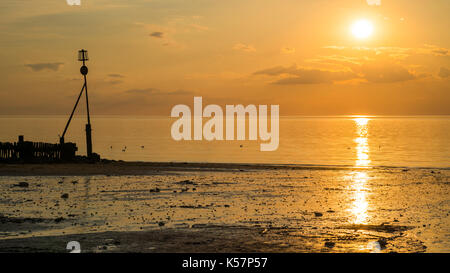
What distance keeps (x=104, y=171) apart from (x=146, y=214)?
1621 centimetres

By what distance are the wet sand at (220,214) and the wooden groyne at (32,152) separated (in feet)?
22.2

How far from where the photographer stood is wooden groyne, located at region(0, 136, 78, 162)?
36188 mm

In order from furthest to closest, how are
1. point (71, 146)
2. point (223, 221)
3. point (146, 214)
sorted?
point (71, 146), point (146, 214), point (223, 221)

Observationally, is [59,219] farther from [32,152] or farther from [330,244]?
[32,152]

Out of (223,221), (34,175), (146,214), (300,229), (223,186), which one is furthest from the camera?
(34,175)

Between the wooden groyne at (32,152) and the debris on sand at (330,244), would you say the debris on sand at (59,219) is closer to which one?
the debris on sand at (330,244)

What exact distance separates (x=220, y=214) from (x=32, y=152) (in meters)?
24.0

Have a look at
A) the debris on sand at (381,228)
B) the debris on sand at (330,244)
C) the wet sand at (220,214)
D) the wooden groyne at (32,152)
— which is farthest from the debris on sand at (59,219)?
the wooden groyne at (32,152)

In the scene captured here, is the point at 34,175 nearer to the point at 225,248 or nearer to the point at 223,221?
the point at 223,221

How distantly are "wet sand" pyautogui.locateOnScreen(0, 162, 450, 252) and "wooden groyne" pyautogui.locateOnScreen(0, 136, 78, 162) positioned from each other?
676 centimetres

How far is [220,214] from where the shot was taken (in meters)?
16.8

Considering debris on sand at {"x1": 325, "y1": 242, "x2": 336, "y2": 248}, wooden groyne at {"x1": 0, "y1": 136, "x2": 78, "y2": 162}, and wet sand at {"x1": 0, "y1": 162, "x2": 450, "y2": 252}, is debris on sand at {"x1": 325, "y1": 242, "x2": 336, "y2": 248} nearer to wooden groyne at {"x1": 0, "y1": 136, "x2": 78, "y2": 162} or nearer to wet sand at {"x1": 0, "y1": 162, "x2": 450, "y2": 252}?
wet sand at {"x1": 0, "y1": 162, "x2": 450, "y2": 252}

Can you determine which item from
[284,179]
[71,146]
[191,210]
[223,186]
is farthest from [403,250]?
[71,146]

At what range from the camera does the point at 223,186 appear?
82.8ft
